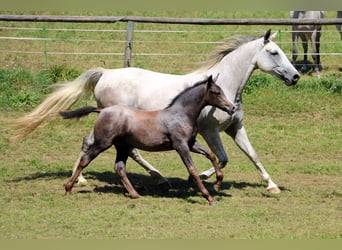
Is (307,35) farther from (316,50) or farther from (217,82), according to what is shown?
(217,82)

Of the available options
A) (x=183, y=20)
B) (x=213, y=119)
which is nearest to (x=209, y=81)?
(x=213, y=119)

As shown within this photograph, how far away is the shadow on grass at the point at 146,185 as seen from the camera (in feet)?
29.8

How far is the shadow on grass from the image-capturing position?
357 inches

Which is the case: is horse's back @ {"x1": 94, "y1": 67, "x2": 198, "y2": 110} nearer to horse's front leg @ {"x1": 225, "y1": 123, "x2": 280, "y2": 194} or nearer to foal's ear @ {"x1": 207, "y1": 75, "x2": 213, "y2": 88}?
foal's ear @ {"x1": 207, "y1": 75, "x2": 213, "y2": 88}

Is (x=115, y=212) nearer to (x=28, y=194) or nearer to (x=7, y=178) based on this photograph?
(x=28, y=194)

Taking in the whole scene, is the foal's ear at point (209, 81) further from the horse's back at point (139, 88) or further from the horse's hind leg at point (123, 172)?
the horse's hind leg at point (123, 172)

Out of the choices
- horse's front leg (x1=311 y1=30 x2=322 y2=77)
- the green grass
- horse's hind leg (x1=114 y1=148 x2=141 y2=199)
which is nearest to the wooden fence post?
the green grass

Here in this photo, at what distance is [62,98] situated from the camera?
31.6 ft

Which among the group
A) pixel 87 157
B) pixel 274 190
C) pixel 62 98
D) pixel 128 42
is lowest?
pixel 274 190

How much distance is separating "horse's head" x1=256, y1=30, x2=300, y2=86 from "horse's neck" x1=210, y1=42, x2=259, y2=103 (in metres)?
0.11

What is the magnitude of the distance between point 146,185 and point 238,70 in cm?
182

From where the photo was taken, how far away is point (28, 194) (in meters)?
8.79

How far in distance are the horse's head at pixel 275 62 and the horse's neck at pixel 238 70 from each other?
0.11 meters

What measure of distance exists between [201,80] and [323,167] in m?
2.66
